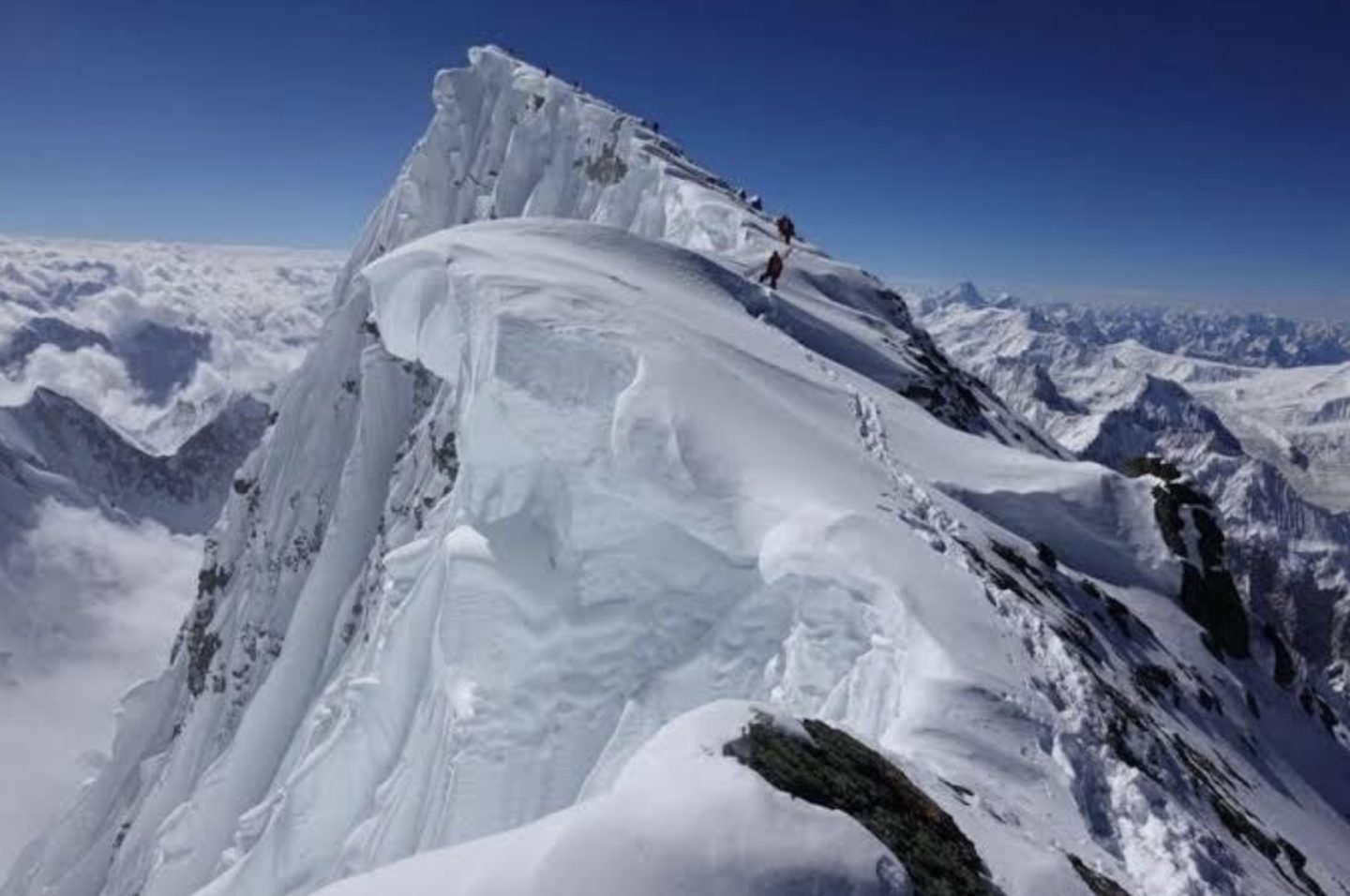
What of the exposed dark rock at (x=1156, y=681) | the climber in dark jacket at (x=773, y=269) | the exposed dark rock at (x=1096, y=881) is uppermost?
the climber in dark jacket at (x=773, y=269)

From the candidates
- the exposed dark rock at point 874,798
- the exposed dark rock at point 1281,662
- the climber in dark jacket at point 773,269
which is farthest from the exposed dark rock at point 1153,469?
the exposed dark rock at point 874,798

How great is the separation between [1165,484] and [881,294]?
75.7 feet

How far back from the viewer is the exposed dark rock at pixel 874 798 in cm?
848

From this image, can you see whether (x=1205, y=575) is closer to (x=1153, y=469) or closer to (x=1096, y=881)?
(x=1153, y=469)

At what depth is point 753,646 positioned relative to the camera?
16.3 metres

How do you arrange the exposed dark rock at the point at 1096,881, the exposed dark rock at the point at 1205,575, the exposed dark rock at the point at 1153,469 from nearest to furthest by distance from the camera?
the exposed dark rock at the point at 1096,881
the exposed dark rock at the point at 1205,575
the exposed dark rock at the point at 1153,469

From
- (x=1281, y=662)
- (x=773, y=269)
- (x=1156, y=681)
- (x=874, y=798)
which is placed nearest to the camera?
(x=874, y=798)

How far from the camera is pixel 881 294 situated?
5675 cm

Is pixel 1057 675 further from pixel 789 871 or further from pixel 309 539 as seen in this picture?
pixel 309 539

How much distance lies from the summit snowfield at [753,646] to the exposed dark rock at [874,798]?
5cm

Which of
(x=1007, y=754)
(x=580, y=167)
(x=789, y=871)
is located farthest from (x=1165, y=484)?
(x=580, y=167)

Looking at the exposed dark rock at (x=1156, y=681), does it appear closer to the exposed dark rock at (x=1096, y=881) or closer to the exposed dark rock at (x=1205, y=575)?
the exposed dark rock at (x=1205, y=575)

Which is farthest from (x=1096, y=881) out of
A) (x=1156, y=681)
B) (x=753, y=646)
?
(x=1156, y=681)

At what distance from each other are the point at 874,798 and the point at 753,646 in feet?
23.2
